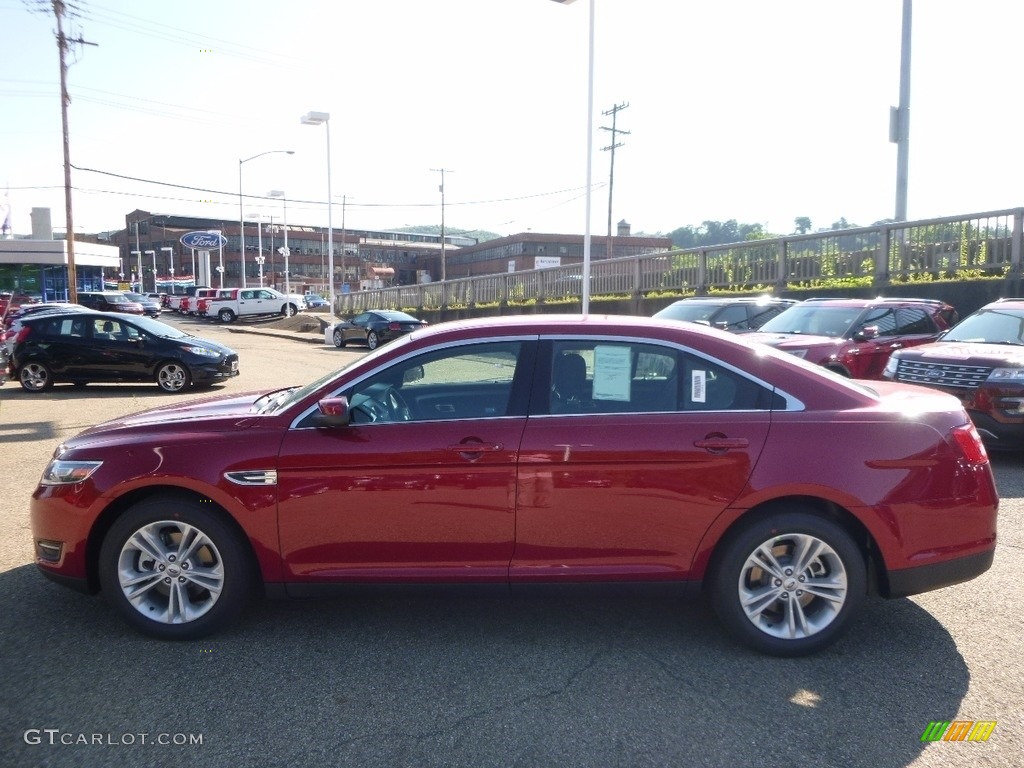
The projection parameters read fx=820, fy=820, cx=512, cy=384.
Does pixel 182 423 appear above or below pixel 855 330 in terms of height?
below

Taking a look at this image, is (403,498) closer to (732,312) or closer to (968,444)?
(968,444)

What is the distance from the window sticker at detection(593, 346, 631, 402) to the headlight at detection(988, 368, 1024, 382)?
588cm

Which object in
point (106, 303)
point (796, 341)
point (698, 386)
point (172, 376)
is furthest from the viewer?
point (106, 303)

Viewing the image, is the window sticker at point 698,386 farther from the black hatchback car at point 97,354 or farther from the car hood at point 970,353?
the black hatchback car at point 97,354

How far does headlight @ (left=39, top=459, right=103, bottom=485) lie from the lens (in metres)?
4.21

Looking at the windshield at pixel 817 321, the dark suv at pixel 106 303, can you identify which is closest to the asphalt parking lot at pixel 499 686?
the windshield at pixel 817 321

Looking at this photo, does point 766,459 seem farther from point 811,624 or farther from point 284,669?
point 284,669

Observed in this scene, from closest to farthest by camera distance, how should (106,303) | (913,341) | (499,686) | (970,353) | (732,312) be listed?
(499,686) < (970,353) < (913,341) < (732,312) < (106,303)

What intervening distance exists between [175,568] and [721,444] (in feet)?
9.23

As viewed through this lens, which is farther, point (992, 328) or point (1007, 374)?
point (992, 328)

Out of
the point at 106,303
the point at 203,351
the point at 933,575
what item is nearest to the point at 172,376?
the point at 203,351

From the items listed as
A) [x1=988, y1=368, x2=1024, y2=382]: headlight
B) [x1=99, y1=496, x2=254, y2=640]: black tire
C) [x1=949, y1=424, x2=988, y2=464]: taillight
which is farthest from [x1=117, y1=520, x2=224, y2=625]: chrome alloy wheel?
[x1=988, y1=368, x2=1024, y2=382]: headlight

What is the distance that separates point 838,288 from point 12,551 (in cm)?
1678

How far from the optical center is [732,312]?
45.8 ft
